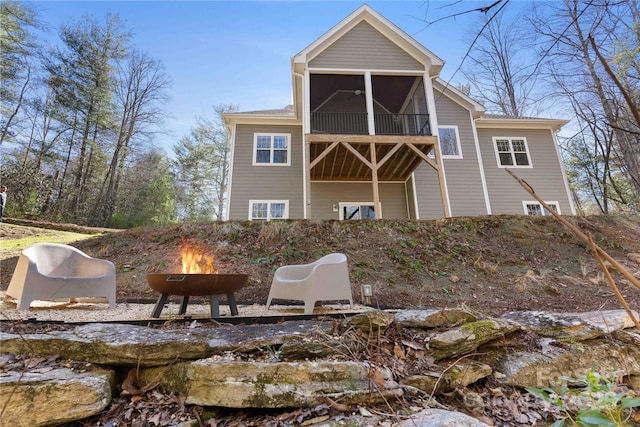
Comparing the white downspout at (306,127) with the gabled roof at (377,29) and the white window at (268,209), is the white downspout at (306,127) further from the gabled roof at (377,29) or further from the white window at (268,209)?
the white window at (268,209)

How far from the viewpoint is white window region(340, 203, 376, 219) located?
1001 cm

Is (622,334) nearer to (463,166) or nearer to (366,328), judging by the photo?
(366,328)

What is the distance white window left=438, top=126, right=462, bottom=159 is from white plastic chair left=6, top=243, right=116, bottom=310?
9.95 meters

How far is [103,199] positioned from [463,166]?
53.6 feet

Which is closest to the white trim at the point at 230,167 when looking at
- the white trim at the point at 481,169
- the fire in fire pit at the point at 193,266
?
the fire in fire pit at the point at 193,266

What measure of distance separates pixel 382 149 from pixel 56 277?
782 cm

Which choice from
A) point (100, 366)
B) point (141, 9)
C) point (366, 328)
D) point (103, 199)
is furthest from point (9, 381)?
point (103, 199)

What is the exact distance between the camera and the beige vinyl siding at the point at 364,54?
8891mm

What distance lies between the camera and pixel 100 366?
1790 millimetres

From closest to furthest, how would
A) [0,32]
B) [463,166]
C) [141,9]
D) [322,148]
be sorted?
1. [141,9]
2. [322,148]
3. [463,166]
4. [0,32]

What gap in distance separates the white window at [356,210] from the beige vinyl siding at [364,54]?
425 cm

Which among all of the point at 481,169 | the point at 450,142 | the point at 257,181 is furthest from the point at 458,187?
the point at 257,181

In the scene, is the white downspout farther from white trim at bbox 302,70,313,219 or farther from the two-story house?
the two-story house

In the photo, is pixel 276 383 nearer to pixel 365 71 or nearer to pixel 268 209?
pixel 268 209
